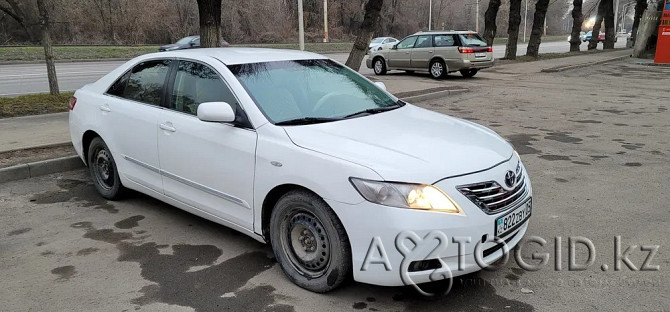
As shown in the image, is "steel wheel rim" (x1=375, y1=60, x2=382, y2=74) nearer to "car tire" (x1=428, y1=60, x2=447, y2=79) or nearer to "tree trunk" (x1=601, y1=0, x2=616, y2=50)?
"car tire" (x1=428, y1=60, x2=447, y2=79)

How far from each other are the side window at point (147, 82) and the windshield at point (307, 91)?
0.90m

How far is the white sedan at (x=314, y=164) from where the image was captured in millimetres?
3088

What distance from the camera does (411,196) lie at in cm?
306

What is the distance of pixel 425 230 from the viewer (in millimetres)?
3014

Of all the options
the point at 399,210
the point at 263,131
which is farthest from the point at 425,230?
the point at 263,131

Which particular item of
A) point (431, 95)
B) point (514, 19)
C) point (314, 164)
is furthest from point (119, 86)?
point (514, 19)

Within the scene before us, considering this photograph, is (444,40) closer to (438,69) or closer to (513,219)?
(438,69)

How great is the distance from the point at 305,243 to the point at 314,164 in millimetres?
581

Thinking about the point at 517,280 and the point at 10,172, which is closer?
the point at 517,280

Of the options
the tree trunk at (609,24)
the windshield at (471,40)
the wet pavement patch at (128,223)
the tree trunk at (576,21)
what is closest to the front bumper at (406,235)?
the wet pavement patch at (128,223)

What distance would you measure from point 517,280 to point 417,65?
1562 cm

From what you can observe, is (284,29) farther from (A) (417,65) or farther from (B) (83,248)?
(B) (83,248)

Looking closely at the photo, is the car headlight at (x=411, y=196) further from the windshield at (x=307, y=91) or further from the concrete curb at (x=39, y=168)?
the concrete curb at (x=39, y=168)

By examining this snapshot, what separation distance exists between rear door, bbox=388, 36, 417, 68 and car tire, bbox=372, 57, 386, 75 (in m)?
0.47
